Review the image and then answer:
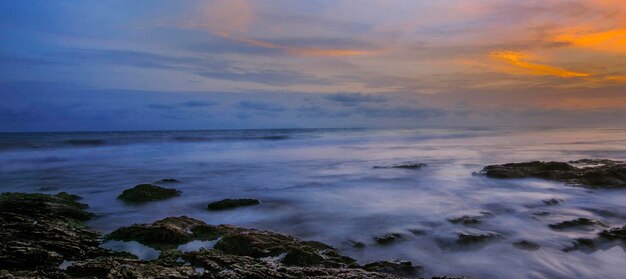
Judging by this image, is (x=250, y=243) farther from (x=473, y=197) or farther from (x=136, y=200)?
(x=473, y=197)

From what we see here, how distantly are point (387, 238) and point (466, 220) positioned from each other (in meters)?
2.16

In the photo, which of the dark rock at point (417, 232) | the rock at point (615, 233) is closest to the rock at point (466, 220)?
the dark rock at point (417, 232)

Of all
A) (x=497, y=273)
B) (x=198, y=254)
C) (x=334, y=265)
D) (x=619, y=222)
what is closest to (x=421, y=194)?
(x=619, y=222)

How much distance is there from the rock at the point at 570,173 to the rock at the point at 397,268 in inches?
372

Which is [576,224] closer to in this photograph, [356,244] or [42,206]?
[356,244]

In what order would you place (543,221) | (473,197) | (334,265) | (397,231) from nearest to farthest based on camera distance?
(334,265)
(397,231)
(543,221)
(473,197)

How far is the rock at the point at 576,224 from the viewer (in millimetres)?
7887

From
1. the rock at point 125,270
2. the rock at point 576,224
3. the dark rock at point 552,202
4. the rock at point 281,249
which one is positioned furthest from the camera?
the dark rock at point 552,202

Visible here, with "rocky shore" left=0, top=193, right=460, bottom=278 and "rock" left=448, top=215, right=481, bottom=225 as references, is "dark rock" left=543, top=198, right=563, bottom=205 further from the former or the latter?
"rocky shore" left=0, top=193, right=460, bottom=278

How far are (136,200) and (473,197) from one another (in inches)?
354

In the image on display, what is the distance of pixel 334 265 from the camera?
545cm

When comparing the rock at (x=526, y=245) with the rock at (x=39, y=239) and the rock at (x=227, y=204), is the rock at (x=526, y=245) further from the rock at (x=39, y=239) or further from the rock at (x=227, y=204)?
the rock at (x=39, y=239)

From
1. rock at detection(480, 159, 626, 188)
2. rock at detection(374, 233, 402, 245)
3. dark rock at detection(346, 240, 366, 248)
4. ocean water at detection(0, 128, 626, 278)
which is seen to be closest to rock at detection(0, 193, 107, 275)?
ocean water at detection(0, 128, 626, 278)

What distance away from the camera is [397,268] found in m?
5.66
